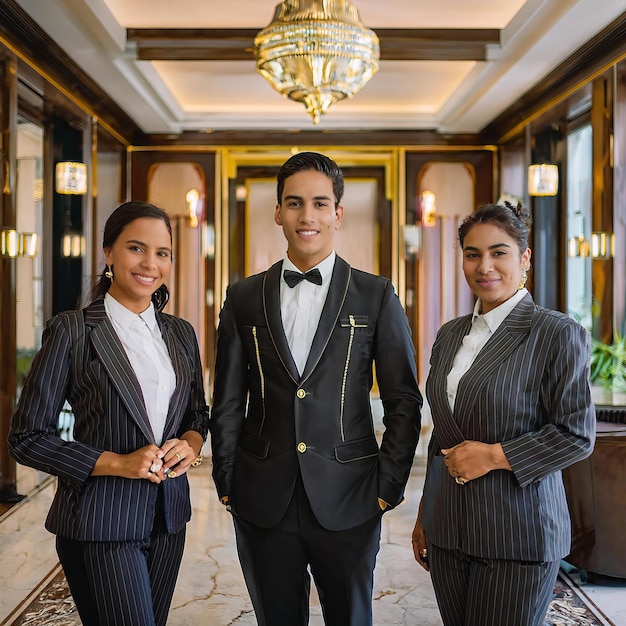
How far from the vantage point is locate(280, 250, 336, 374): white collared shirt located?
6.78 feet

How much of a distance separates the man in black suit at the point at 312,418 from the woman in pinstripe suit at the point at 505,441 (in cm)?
19

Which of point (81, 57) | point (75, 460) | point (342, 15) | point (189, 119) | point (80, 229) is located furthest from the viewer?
point (189, 119)

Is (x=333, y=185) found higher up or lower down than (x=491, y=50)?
lower down

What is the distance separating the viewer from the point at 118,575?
1.82 metres

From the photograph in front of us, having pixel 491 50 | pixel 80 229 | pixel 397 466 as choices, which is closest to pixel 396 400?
pixel 397 466

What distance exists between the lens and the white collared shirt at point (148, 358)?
1932mm

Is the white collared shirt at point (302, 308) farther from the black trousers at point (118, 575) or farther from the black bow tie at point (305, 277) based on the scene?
the black trousers at point (118, 575)

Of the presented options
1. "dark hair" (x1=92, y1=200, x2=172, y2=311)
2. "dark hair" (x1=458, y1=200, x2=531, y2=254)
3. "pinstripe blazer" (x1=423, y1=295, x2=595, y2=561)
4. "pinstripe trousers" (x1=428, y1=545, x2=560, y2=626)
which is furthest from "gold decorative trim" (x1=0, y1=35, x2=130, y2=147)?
"pinstripe trousers" (x1=428, y1=545, x2=560, y2=626)

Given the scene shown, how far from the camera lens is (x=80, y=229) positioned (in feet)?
20.4

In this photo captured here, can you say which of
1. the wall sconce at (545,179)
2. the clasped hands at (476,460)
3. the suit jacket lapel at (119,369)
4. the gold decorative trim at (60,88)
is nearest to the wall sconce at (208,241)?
the gold decorative trim at (60,88)

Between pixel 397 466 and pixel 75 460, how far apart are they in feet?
2.76

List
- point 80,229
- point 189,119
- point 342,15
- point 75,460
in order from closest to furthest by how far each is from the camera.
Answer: point 75,460 < point 342,15 < point 80,229 < point 189,119

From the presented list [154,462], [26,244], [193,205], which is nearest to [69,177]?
[26,244]

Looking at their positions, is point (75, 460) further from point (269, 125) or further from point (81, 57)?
point (269, 125)
